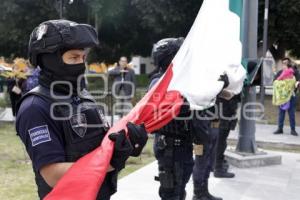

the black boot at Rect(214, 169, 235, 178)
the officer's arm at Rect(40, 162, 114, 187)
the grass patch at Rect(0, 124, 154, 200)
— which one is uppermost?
the officer's arm at Rect(40, 162, 114, 187)

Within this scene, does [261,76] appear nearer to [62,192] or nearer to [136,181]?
[136,181]

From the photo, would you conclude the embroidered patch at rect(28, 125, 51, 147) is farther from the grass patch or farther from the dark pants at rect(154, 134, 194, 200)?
the grass patch

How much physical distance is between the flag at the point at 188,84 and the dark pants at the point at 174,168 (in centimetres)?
48

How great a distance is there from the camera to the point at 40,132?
6.41 ft

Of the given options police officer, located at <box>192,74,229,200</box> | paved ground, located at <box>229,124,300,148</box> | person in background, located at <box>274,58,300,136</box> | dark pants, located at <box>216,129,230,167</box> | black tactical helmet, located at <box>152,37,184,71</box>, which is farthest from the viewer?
person in background, located at <box>274,58,300,136</box>

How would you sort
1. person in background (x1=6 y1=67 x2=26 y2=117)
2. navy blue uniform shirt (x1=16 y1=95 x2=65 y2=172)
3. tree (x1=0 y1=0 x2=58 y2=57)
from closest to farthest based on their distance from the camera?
navy blue uniform shirt (x1=16 y1=95 x2=65 y2=172) < person in background (x1=6 y1=67 x2=26 y2=117) < tree (x1=0 y1=0 x2=58 y2=57)

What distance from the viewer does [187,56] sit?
3.61 meters

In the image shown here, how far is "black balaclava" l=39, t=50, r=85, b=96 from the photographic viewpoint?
2.07m

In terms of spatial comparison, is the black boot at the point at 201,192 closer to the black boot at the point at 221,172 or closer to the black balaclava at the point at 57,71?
the black boot at the point at 221,172

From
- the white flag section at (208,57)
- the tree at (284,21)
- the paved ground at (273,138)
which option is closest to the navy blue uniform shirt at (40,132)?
the white flag section at (208,57)

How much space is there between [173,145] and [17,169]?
153 inches

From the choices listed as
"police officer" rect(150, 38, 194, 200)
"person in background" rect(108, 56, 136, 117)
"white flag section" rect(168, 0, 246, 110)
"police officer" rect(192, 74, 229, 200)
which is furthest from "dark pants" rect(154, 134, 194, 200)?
"person in background" rect(108, 56, 136, 117)

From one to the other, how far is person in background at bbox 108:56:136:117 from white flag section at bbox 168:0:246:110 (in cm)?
690

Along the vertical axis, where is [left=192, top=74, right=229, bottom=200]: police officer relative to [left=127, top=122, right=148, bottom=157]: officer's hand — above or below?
below
